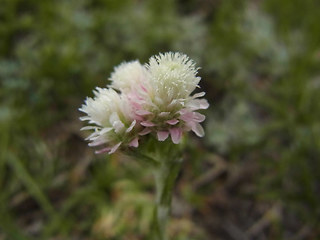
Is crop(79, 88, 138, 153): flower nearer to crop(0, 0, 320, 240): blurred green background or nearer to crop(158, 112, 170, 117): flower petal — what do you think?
crop(158, 112, 170, 117): flower petal

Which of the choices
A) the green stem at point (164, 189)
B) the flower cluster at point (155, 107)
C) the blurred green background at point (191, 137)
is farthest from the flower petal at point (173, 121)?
the blurred green background at point (191, 137)

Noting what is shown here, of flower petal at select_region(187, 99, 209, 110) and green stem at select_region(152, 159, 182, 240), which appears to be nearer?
flower petal at select_region(187, 99, 209, 110)

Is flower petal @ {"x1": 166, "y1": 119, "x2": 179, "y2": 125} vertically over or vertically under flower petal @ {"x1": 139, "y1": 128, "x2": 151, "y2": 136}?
over

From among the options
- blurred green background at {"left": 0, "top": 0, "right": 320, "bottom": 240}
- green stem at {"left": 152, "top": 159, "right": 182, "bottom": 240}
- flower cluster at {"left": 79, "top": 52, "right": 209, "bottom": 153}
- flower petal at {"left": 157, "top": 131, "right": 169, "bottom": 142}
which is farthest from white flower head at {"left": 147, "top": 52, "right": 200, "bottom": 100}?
blurred green background at {"left": 0, "top": 0, "right": 320, "bottom": 240}

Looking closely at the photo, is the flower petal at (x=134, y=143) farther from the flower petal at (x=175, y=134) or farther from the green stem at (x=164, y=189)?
the green stem at (x=164, y=189)

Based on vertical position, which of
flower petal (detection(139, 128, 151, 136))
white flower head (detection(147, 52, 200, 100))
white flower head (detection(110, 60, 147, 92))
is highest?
white flower head (detection(110, 60, 147, 92))

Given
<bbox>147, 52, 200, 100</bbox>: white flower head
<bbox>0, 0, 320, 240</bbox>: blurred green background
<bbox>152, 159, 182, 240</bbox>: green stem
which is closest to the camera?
<bbox>147, 52, 200, 100</bbox>: white flower head

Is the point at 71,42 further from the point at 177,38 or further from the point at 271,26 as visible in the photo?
the point at 271,26
